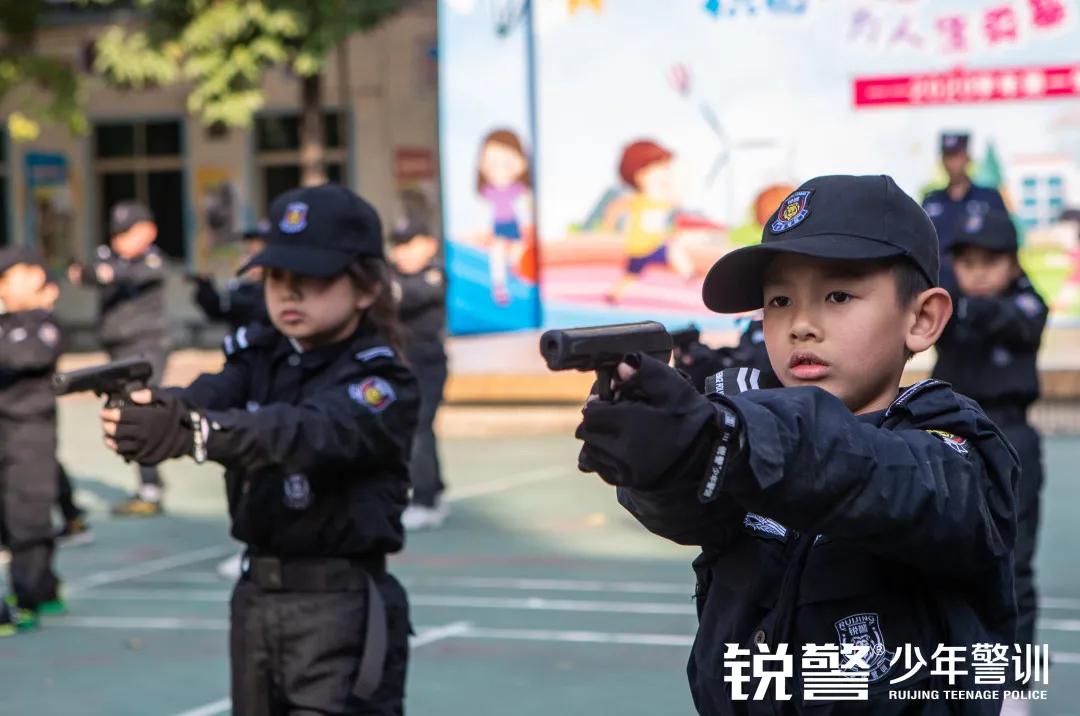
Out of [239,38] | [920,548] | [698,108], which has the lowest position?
[920,548]

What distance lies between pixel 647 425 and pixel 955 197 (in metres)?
6.94

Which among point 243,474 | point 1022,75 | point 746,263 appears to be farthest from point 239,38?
point 746,263

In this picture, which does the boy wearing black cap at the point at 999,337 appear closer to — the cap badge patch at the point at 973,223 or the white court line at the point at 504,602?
the cap badge patch at the point at 973,223

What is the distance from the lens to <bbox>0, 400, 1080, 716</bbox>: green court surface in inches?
261

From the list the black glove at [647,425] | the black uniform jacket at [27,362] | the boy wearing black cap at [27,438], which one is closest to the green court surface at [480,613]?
the boy wearing black cap at [27,438]

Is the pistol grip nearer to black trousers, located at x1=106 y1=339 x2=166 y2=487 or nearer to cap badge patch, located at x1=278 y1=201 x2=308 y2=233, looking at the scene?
cap badge patch, located at x1=278 y1=201 x2=308 y2=233

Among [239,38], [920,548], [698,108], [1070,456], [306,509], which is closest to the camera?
[920,548]

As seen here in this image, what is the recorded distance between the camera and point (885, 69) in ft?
34.8

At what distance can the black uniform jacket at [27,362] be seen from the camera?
26.5 ft

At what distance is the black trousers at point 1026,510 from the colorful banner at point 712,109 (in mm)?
3324

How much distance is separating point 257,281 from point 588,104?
7.98 feet

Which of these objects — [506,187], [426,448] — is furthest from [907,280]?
[506,187]

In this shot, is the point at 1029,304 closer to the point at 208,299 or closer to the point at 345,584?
the point at 345,584

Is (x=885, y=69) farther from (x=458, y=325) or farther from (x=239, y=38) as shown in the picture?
(x=239, y=38)
